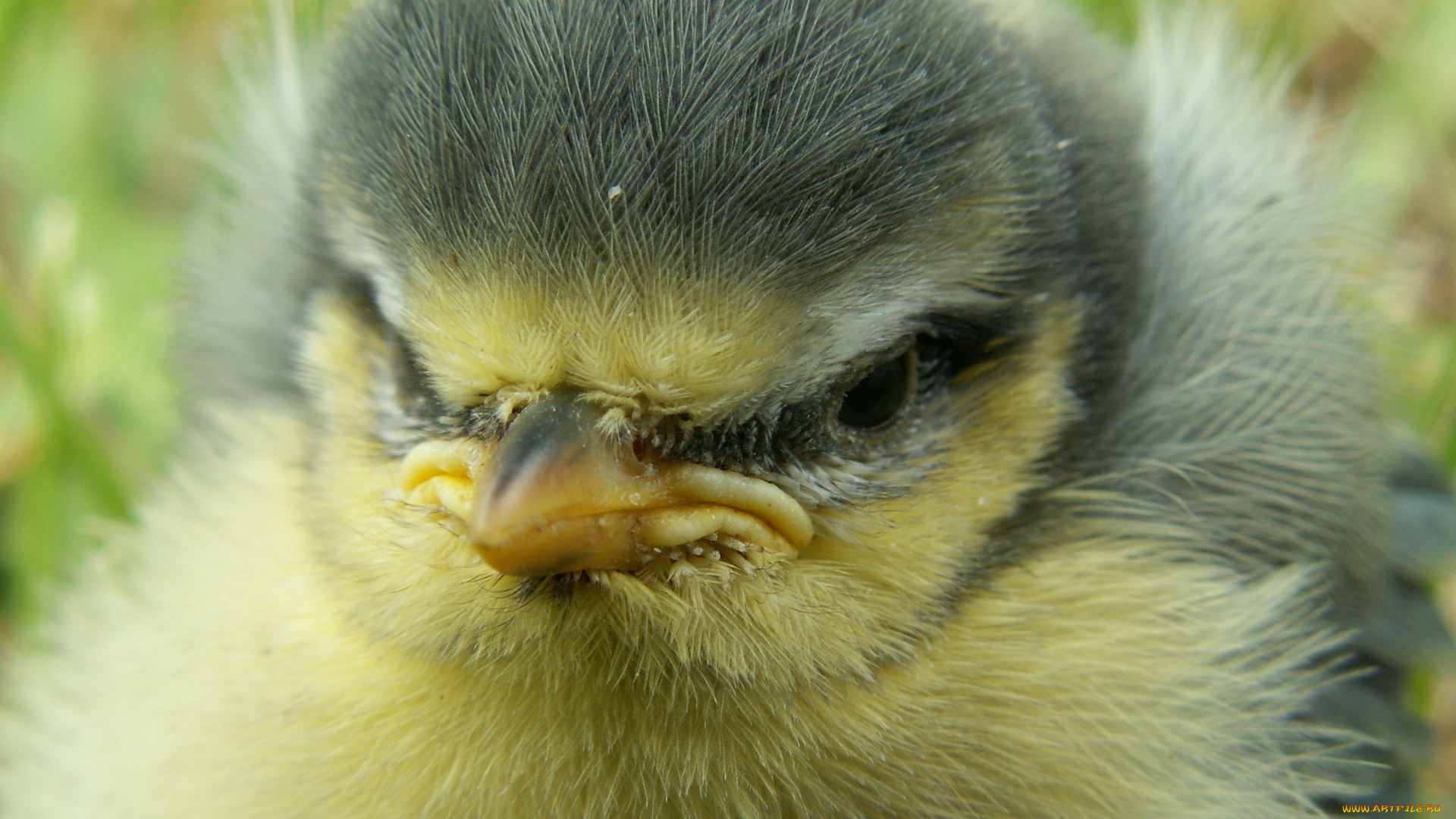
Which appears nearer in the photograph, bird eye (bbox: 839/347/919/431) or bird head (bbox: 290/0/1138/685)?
bird head (bbox: 290/0/1138/685)

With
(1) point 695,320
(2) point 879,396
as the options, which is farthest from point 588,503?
(2) point 879,396

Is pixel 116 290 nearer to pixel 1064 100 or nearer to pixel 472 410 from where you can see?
pixel 472 410

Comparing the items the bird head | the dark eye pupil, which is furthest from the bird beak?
the dark eye pupil

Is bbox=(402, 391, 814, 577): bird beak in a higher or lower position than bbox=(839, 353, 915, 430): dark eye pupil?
lower

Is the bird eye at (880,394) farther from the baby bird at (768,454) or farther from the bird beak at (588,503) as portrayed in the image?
the bird beak at (588,503)

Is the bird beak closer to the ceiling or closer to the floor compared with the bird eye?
closer to the floor

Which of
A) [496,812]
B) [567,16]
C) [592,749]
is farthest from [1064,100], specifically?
[496,812]

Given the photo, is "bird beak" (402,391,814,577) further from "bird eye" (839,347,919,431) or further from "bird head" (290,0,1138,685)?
"bird eye" (839,347,919,431)

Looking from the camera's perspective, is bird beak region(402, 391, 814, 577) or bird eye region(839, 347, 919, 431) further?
bird eye region(839, 347, 919, 431)
